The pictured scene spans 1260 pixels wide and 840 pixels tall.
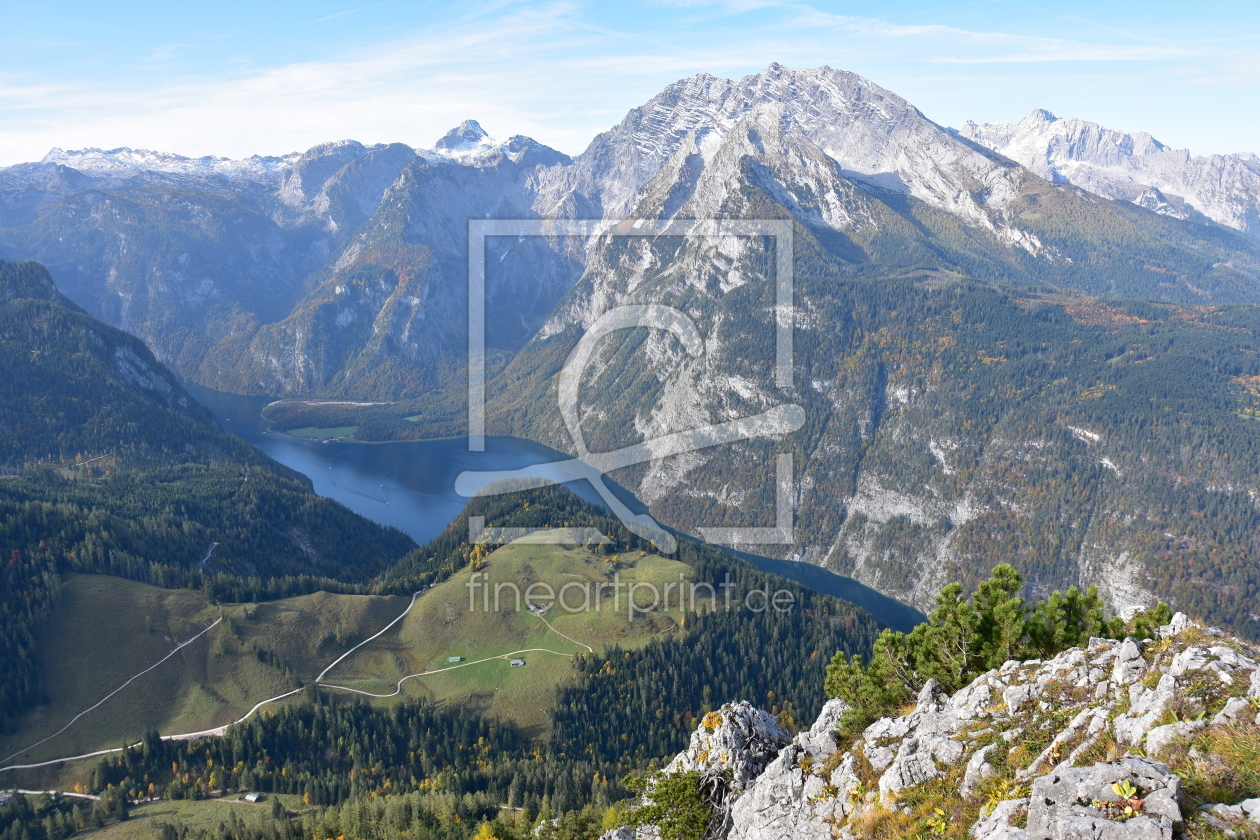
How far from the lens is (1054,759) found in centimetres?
2528

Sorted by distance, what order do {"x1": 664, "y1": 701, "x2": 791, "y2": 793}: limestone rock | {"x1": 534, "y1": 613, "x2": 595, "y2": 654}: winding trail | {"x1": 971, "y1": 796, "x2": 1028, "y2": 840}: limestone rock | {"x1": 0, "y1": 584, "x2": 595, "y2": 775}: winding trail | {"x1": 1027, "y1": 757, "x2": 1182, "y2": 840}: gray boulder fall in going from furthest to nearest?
{"x1": 534, "y1": 613, "x2": 595, "y2": 654}: winding trail
{"x1": 0, "y1": 584, "x2": 595, "y2": 775}: winding trail
{"x1": 664, "y1": 701, "x2": 791, "y2": 793}: limestone rock
{"x1": 971, "y1": 796, "x2": 1028, "y2": 840}: limestone rock
{"x1": 1027, "y1": 757, "x2": 1182, "y2": 840}: gray boulder

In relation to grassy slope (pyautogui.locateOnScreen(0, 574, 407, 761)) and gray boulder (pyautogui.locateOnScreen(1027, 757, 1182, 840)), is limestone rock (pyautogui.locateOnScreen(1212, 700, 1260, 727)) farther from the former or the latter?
grassy slope (pyautogui.locateOnScreen(0, 574, 407, 761))

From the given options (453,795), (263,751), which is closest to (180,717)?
(263,751)

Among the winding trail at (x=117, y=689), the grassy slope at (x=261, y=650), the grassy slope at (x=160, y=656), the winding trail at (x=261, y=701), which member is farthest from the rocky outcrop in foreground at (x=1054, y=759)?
the winding trail at (x=117, y=689)

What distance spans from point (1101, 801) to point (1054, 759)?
19.3ft

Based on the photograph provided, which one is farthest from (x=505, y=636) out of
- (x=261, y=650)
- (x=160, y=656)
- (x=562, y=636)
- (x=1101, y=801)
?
(x=1101, y=801)

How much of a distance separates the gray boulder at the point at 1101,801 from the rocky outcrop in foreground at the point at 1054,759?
0.12 feet

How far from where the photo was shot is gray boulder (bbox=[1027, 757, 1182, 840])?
18812mm

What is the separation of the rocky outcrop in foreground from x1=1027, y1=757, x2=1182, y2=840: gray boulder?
0.12 ft

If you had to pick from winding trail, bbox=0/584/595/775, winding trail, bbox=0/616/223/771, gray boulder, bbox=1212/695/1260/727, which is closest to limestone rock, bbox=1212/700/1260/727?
gray boulder, bbox=1212/695/1260/727

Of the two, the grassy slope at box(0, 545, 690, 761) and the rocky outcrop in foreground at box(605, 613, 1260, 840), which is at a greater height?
the rocky outcrop in foreground at box(605, 613, 1260, 840)

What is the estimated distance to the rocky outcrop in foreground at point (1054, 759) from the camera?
1978 centimetres

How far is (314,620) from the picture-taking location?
133 meters

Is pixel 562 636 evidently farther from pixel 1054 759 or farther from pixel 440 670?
pixel 1054 759
